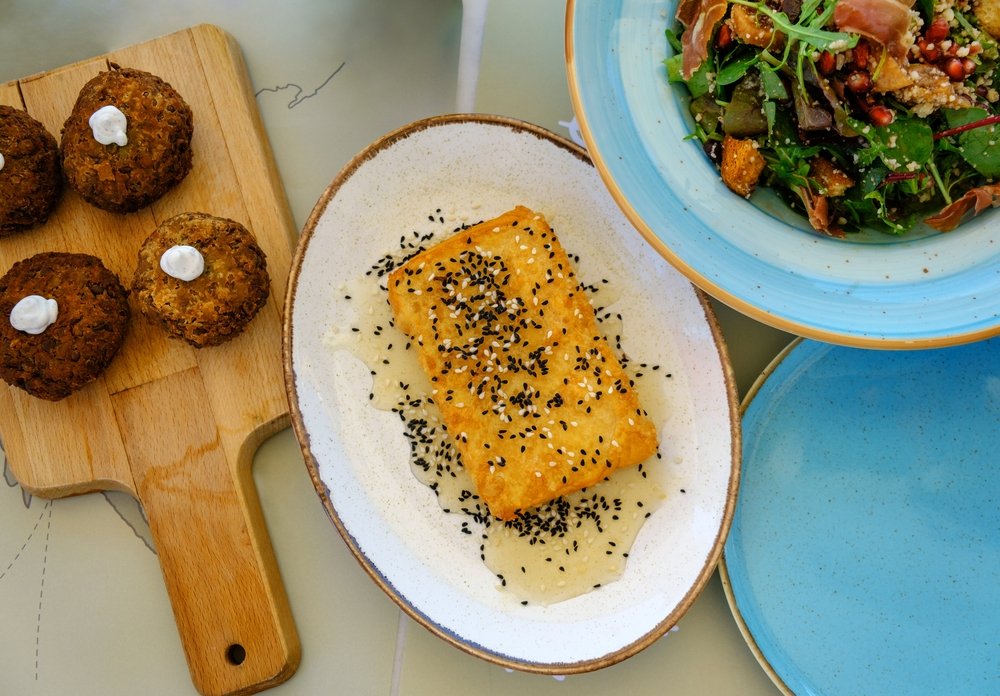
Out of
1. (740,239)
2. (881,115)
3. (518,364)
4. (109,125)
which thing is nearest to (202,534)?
(518,364)

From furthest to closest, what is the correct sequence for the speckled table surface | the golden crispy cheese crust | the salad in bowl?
the speckled table surface → the golden crispy cheese crust → the salad in bowl

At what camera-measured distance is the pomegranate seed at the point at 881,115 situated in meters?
1.44

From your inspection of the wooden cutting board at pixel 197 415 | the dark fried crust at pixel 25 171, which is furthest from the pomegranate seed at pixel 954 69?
the dark fried crust at pixel 25 171

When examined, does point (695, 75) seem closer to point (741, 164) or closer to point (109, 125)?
point (741, 164)

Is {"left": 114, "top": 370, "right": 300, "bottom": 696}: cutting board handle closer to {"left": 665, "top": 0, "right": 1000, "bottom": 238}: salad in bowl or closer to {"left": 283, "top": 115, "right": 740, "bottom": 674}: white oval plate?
{"left": 283, "top": 115, "right": 740, "bottom": 674}: white oval plate

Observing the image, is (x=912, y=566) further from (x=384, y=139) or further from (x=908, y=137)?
(x=384, y=139)

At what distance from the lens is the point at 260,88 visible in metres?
2.00

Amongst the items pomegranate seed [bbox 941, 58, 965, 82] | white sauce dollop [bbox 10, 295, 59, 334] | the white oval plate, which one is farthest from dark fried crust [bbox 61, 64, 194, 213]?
pomegranate seed [bbox 941, 58, 965, 82]

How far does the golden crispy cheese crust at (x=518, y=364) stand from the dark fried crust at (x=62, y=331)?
0.66 meters

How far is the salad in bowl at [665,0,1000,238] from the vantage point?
4.65 ft

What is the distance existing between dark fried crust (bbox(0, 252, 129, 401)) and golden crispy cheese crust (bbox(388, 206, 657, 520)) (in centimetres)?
66

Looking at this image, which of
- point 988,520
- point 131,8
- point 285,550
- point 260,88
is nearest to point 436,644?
point 285,550

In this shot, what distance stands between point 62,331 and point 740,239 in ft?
4.87

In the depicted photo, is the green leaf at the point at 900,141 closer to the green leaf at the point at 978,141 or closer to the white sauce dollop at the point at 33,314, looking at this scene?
the green leaf at the point at 978,141
